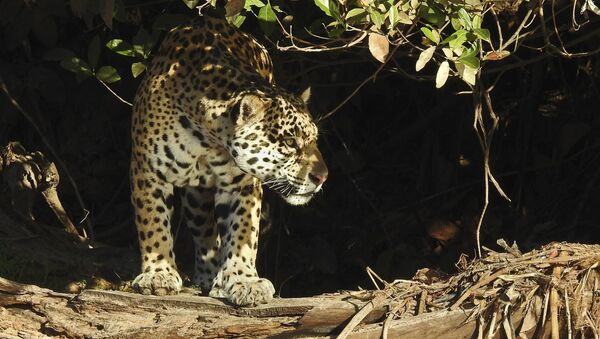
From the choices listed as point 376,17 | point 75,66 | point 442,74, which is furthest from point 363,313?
point 75,66

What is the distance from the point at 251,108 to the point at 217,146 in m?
0.47

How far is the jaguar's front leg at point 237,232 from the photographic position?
21.6 ft

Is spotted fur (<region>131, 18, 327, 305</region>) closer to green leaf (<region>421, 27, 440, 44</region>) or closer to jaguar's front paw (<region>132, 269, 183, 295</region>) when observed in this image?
jaguar's front paw (<region>132, 269, 183, 295</region>)

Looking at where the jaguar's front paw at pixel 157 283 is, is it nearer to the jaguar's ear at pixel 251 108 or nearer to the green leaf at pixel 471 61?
the jaguar's ear at pixel 251 108

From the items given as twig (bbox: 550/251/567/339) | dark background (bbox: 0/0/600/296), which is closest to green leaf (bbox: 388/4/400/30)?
twig (bbox: 550/251/567/339)

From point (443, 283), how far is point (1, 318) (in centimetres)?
208

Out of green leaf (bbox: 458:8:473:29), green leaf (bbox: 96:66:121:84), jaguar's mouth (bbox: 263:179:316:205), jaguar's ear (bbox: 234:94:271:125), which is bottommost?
jaguar's mouth (bbox: 263:179:316:205)

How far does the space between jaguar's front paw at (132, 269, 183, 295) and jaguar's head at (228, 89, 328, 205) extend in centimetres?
70

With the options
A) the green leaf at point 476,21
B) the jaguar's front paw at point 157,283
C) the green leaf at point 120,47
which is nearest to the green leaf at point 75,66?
the green leaf at point 120,47

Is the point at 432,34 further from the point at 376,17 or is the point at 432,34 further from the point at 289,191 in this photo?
the point at 289,191

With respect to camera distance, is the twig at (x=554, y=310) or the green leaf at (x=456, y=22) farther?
the green leaf at (x=456, y=22)

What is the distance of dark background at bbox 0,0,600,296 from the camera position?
359 inches

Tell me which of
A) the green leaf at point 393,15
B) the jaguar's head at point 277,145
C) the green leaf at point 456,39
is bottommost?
the jaguar's head at point 277,145

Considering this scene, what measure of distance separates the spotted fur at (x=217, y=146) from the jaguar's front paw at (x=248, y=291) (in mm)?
22
